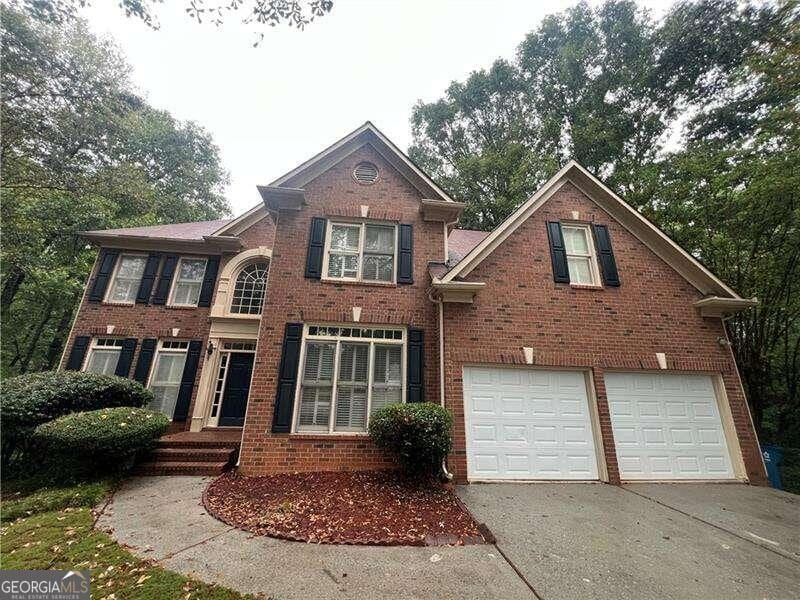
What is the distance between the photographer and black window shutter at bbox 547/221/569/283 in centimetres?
736

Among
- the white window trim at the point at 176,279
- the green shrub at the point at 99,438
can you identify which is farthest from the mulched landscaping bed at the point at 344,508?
the white window trim at the point at 176,279

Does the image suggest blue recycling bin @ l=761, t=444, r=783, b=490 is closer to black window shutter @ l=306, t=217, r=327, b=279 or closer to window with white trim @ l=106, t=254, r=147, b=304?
black window shutter @ l=306, t=217, r=327, b=279

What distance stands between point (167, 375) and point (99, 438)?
13.9 feet

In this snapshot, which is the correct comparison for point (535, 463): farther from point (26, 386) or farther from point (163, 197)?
point (163, 197)

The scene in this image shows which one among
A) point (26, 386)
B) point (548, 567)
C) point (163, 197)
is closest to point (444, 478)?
point (548, 567)

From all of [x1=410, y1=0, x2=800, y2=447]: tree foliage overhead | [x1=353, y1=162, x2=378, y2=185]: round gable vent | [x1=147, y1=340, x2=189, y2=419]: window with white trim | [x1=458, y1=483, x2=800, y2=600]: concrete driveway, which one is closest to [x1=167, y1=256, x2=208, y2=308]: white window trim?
[x1=147, y1=340, x2=189, y2=419]: window with white trim

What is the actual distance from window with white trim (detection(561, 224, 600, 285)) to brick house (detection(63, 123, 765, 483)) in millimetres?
40

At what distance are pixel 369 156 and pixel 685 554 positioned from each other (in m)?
A: 8.98

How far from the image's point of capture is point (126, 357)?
943 centimetres

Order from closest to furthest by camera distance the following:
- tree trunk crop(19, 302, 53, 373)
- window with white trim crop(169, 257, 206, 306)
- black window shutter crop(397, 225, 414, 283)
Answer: black window shutter crop(397, 225, 414, 283), window with white trim crop(169, 257, 206, 306), tree trunk crop(19, 302, 53, 373)

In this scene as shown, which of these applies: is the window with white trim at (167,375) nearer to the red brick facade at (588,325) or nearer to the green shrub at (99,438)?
the green shrub at (99,438)

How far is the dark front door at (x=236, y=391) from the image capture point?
8.95 meters

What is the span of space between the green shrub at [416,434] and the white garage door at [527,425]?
938 mm

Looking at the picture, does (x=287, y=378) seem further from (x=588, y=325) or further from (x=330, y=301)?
(x=588, y=325)
